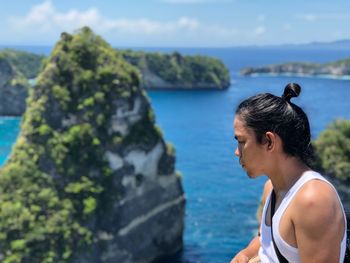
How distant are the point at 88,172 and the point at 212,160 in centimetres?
3168

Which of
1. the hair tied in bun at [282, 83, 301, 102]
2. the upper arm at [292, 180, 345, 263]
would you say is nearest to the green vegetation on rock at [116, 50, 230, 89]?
the hair tied in bun at [282, 83, 301, 102]

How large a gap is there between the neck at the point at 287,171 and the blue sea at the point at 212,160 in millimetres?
882

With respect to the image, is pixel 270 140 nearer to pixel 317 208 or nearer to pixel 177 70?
pixel 317 208

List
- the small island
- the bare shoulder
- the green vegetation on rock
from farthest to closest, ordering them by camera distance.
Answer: the small island < the green vegetation on rock < the bare shoulder

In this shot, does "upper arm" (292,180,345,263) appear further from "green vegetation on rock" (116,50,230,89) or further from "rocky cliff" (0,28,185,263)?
"green vegetation on rock" (116,50,230,89)

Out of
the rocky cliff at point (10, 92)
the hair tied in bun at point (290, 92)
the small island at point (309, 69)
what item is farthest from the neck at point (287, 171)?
the small island at point (309, 69)

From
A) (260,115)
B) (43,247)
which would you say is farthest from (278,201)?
(43,247)

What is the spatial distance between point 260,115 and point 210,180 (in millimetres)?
54096

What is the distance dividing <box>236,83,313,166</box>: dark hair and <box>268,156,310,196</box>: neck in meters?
0.04

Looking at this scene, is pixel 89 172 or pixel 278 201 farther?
pixel 89 172

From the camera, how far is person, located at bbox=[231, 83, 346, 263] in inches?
125

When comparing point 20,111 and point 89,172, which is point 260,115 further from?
point 20,111

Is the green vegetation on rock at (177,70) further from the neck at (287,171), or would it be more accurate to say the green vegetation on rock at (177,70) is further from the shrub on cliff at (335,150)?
the neck at (287,171)

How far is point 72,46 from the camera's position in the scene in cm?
3791
